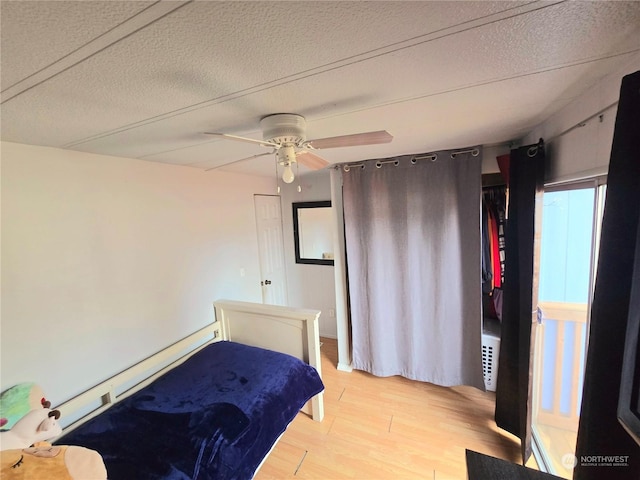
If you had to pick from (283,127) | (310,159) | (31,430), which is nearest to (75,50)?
(283,127)

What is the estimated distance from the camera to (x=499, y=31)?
28.6 inches

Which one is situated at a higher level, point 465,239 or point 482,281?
point 465,239

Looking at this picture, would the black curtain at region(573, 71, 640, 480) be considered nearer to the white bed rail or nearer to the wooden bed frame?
the wooden bed frame

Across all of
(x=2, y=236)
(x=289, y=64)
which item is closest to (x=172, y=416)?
(x=2, y=236)

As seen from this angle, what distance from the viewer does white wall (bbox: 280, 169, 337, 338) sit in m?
3.61

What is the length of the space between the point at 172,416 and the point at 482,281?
261 centimetres

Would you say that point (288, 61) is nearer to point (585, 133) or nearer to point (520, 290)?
point (585, 133)

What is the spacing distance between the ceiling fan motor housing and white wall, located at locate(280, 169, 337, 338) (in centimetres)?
230

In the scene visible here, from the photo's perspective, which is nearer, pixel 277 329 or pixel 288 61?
pixel 288 61

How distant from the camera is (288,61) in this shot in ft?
2.66

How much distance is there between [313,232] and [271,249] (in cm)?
62

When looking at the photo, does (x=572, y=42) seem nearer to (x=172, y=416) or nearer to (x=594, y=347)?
(x=594, y=347)

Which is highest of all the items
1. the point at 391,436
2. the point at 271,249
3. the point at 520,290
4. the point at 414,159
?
the point at 414,159

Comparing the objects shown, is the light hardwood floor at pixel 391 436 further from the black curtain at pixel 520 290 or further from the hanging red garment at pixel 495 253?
the hanging red garment at pixel 495 253
